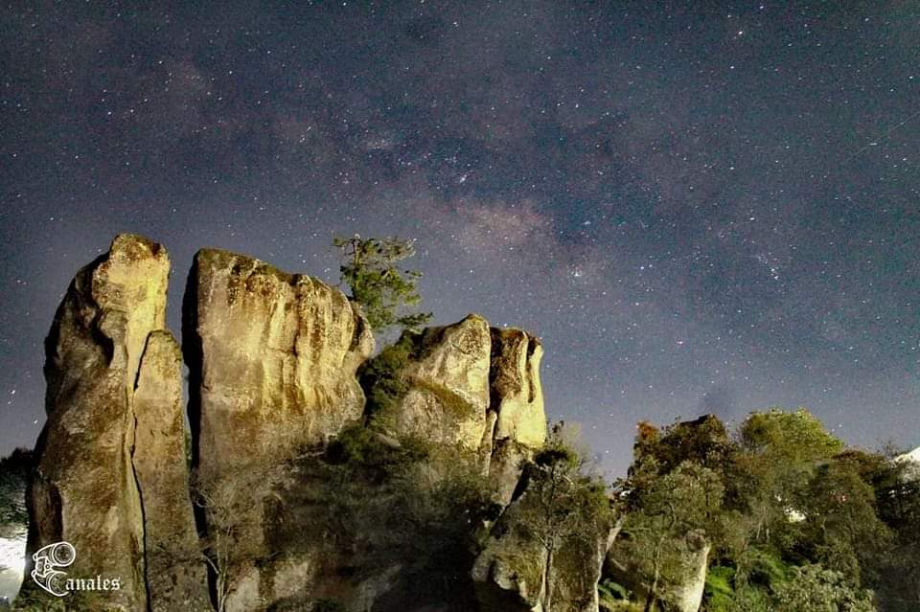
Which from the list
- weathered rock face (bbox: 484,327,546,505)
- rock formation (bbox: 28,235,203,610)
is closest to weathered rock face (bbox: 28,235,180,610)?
rock formation (bbox: 28,235,203,610)

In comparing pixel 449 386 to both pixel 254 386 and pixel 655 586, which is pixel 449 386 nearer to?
pixel 254 386

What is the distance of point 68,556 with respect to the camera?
101ft

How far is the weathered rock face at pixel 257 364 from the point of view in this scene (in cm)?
3791

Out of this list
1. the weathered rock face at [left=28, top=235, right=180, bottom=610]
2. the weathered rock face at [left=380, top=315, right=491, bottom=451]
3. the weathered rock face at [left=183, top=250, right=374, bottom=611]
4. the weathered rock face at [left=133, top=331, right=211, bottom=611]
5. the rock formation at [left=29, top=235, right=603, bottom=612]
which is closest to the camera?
the weathered rock face at [left=28, top=235, right=180, bottom=610]

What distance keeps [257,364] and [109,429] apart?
28.3 ft

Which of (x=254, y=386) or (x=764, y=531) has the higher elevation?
(x=254, y=386)

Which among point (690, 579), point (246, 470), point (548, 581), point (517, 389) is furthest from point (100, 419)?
point (690, 579)

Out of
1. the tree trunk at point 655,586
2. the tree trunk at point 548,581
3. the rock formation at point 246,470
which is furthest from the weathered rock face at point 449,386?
the tree trunk at point 548,581

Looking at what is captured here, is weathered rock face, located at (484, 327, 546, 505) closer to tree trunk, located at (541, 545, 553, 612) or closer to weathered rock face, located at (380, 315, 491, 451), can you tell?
weathered rock face, located at (380, 315, 491, 451)

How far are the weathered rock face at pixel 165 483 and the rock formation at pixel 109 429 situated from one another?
7cm

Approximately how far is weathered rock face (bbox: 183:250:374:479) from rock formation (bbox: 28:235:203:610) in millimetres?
1811

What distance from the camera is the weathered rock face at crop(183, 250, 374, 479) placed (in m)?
37.9

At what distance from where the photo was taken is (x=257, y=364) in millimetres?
39906

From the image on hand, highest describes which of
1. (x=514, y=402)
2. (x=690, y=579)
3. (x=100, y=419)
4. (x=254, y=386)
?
(x=514, y=402)
